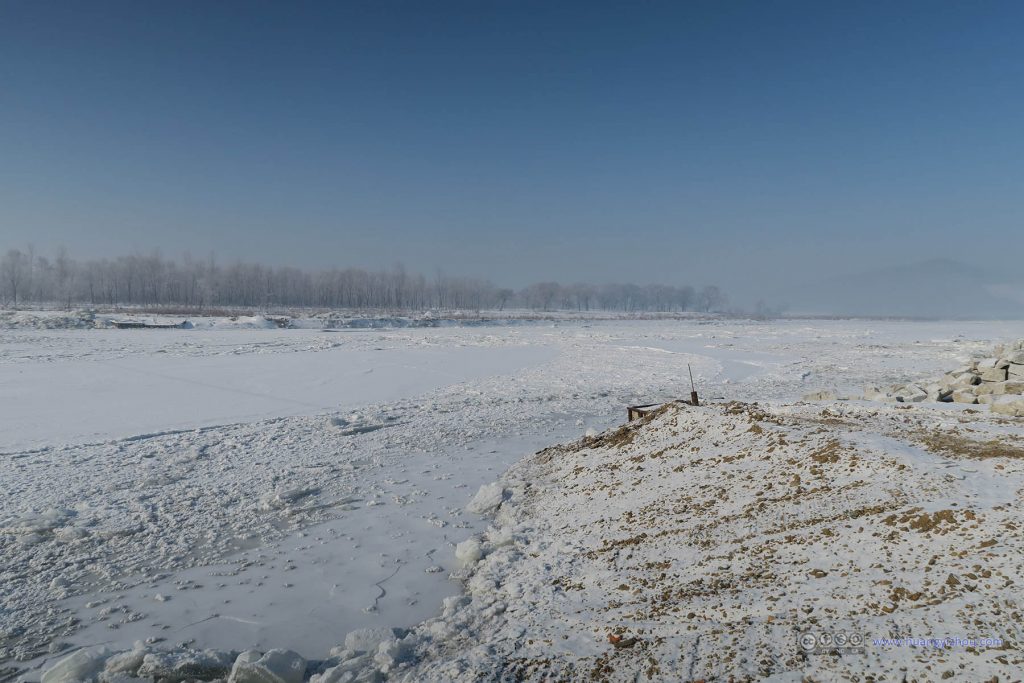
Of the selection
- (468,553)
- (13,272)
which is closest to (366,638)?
(468,553)

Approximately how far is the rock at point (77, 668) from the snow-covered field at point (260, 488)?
0.31 m

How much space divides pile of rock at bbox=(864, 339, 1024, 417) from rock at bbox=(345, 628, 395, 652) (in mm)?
10009

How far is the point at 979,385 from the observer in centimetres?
1162

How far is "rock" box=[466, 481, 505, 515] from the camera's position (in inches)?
271

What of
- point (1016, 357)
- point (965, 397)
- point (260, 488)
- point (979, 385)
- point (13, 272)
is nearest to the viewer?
point (260, 488)

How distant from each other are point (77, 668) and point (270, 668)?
1.26 m

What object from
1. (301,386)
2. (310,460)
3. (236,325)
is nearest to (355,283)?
(236,325)

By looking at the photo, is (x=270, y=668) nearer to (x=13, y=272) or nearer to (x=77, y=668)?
(x=77, y=668)

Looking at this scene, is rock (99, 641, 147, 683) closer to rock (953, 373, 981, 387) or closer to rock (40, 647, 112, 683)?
rock (40, 647, 112, 683)

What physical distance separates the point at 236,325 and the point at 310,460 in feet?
134

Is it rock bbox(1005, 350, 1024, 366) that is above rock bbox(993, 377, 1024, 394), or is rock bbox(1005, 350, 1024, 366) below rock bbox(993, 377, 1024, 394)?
above

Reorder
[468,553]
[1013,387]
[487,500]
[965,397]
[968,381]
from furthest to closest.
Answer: [968,381] < [1013,387] < [965,397] < [487,500] < [468,553]

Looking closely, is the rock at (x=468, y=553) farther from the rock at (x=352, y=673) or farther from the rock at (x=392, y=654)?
the rock at (x=352, y=673)

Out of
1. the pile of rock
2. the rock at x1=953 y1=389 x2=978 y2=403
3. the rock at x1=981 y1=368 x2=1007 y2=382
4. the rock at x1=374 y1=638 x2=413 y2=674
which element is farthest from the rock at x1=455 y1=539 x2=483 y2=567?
the rock at x1=981 y1=368 x2=1007 y2=382
